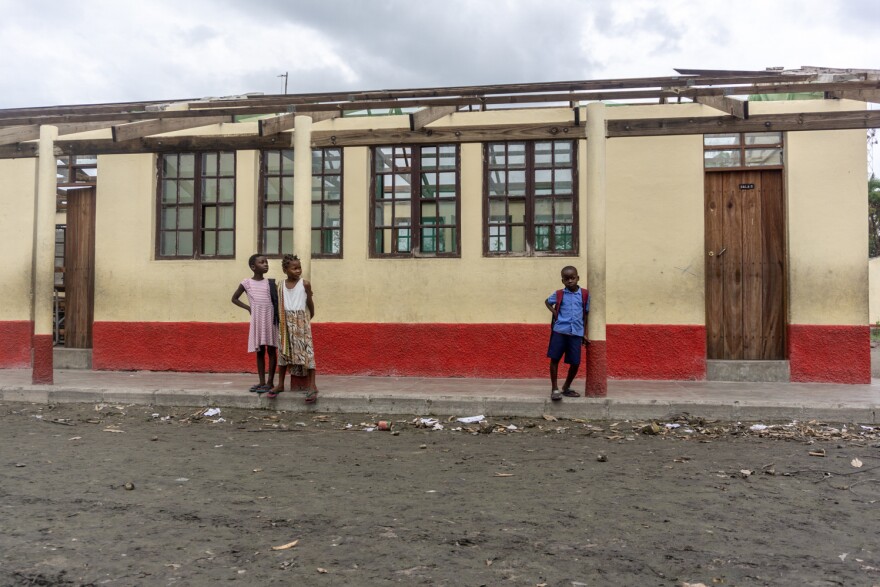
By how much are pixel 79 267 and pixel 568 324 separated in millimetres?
7912

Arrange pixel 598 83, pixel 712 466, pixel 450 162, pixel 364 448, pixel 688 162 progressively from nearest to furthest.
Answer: pixel 712 466 → pixel 364 448 → pixel 598 83 → pixel 688 162 → pixel 450 162

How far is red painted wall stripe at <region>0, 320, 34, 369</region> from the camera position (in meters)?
10.2

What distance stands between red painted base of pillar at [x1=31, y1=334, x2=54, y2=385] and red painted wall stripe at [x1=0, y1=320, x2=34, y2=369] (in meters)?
2.24

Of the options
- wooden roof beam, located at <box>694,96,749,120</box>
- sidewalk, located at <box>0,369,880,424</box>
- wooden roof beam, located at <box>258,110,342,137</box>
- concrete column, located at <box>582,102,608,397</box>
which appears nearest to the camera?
sidewalk, located at <box>0,369,880,424</box>

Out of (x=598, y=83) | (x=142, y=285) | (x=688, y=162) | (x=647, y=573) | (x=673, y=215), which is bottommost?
(x=647, y=573)

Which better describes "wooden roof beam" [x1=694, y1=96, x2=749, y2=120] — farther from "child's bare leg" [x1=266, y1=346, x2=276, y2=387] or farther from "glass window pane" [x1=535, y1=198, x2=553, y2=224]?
"child's bare leg" [x1=266, y1=346, x2=276, y2=387]

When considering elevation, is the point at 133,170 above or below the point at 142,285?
above

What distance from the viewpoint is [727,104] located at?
7520 mm

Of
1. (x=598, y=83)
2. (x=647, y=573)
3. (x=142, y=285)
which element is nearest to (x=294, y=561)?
(x=647, y=573)

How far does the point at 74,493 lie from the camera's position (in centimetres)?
410

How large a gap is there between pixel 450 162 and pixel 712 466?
5869mm

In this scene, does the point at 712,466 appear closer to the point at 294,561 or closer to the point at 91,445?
the point at 294,561

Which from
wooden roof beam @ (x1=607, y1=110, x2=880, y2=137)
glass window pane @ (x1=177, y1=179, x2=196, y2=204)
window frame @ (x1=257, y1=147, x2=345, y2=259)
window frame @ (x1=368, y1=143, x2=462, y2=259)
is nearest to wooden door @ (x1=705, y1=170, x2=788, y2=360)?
wooden roof beam @ (x1=607, y1=110, x2=880, y2=137)

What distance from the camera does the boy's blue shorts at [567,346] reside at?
285 inches
